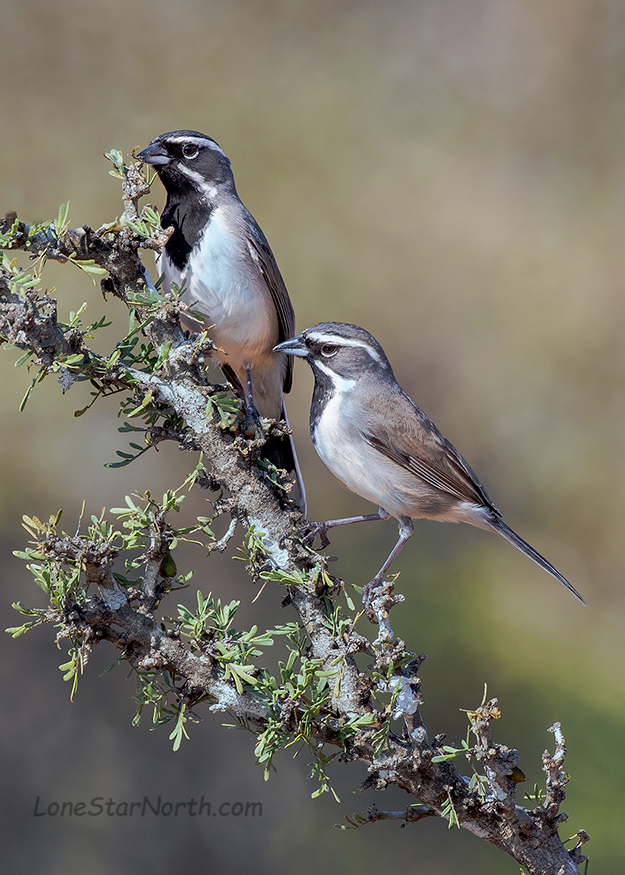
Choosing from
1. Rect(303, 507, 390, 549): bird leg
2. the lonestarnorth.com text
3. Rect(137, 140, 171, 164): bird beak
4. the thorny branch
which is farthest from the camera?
the lonestarnorth.com text

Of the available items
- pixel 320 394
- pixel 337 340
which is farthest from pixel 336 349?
pixel 320 394

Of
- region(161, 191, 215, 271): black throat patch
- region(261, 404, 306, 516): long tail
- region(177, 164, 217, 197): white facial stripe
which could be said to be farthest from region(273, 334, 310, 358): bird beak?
region(177, 164, 217, 197): white facial stripe

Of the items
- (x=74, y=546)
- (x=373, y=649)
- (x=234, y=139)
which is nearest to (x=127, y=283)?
(x=74, y=546)

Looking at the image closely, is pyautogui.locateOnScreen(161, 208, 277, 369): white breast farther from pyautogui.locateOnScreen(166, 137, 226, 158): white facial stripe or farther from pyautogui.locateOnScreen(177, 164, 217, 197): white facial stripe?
pyautogui.locateOnScreen(166, 137, 226, 158): white facial stripe

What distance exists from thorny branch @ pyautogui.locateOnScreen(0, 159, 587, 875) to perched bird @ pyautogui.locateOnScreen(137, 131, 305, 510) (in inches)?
36.8

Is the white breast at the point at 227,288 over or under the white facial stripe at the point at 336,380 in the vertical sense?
over

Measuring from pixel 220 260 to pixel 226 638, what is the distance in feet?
5.08

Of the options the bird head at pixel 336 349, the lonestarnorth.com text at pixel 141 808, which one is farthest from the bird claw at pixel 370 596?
the lonestarnorth.com text at pixel 141 808

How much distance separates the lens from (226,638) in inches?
61.9

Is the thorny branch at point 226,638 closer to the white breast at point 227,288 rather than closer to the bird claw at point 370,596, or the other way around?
the bird claw at point 370,596

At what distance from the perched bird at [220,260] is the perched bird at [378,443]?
0.24 metres

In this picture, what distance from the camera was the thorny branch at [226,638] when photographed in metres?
1.50

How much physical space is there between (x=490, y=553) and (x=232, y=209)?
8.49 ft

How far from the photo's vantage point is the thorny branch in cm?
150
